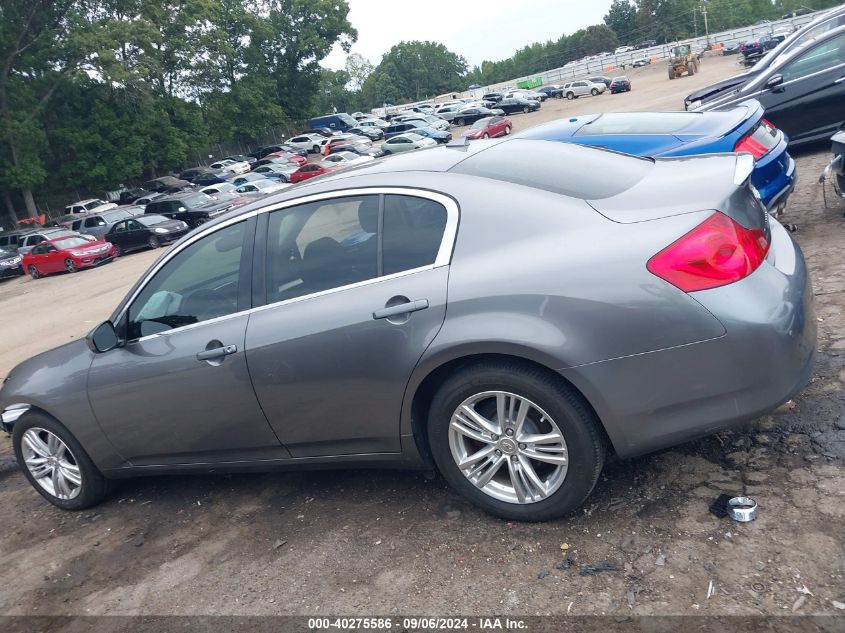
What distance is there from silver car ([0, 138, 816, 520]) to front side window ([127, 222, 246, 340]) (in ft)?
0.04

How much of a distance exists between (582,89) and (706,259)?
217 feet

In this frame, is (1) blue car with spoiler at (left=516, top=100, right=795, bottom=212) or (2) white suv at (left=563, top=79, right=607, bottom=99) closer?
(1) blue car with spoiler at (left=516, top=100, right=795, bottom=212)

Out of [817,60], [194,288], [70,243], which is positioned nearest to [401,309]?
[194,288]

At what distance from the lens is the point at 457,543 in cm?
340

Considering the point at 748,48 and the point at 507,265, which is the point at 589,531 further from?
the point at 748,48

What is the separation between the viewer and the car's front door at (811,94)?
344 inches

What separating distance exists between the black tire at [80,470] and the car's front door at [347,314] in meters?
1.58

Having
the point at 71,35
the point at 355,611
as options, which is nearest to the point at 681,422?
the point at 355,611

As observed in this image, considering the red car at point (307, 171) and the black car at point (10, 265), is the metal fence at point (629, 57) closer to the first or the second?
the red car at point (307, 171)

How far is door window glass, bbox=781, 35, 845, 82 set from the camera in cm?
879

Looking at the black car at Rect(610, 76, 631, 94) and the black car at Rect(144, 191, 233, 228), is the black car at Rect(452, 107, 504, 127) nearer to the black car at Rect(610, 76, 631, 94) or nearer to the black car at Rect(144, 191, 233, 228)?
the black car at Rect(610, 76, 631, 94)

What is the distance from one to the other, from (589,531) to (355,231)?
1.82 meters

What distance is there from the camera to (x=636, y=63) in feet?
280

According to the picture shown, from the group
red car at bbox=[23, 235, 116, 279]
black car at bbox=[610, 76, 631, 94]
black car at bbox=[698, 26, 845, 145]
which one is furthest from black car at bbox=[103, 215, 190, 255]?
black car at bbox=[610, 76, 631, 94]
